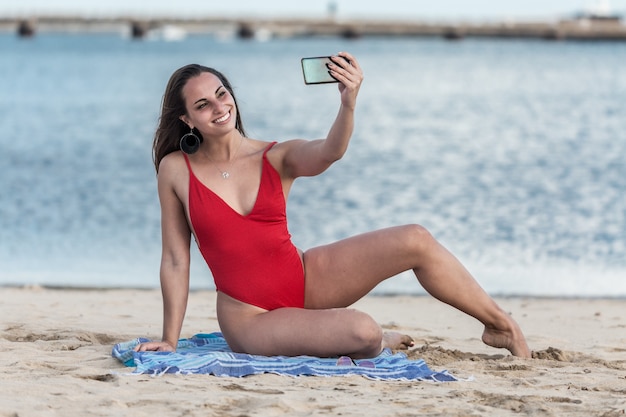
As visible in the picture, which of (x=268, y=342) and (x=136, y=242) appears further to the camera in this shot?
(x=136, y=242)

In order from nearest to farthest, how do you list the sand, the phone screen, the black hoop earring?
the sand → the phone screen → the black hoop earring

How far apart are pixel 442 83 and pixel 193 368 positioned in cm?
3915

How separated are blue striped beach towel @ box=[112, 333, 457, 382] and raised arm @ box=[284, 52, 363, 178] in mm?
761

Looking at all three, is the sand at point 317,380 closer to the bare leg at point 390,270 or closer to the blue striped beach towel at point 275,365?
the blue striped beach towel at point 275,365

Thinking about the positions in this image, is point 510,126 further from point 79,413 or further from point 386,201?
point 79,413

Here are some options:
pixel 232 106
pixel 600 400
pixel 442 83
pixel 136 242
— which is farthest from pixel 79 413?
pixel 442 83

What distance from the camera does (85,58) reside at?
2697 inches

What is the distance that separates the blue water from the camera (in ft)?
30.2

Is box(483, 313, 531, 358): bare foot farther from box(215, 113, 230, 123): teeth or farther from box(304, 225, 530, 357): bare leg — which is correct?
box(215, 113, 230, 123): teeth

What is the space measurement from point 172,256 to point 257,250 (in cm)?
38

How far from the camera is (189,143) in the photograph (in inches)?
182

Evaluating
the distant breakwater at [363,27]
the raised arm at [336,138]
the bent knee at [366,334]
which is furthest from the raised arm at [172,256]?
the distant breakwater at [363,27]

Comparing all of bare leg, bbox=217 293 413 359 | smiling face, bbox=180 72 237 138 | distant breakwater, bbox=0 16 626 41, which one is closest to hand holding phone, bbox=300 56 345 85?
smiling face, bbox=180 72 237 138

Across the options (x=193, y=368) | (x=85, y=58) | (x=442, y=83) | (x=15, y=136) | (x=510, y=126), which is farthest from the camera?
(x=85, y=58)
